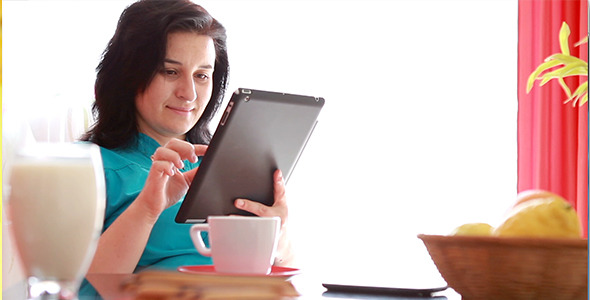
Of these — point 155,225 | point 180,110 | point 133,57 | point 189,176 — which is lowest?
point 155,225

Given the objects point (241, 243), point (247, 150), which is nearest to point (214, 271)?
point (241, 243)

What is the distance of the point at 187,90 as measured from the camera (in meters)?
1.52

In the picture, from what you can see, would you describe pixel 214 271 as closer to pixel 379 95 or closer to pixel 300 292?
pixel 300 292

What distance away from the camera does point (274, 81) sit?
3039 millimetres

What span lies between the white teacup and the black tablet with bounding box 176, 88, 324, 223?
16.1 inches

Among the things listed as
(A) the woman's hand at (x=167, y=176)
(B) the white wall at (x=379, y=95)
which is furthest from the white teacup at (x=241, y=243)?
(B) the white wall at (x=379, y=95)

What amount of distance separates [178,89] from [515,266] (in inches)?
41.2

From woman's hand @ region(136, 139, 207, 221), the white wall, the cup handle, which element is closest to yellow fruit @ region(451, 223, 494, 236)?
the cup handle

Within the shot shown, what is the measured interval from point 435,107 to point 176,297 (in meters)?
2.63

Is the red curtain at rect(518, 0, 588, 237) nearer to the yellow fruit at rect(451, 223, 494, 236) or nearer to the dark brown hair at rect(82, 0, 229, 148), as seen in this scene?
the dark brown hair at rect(82, 0, 229, 148)

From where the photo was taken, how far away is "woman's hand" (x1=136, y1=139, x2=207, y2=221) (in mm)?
1036

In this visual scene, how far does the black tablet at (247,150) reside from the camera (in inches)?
44.8

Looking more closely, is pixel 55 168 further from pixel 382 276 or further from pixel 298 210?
pixel 298 210

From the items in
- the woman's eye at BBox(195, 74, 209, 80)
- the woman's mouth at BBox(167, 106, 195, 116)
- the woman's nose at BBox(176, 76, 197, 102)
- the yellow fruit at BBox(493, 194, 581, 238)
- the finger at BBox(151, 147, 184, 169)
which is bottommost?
the yellow fruit at BBox(493, 194, 581, 238)
